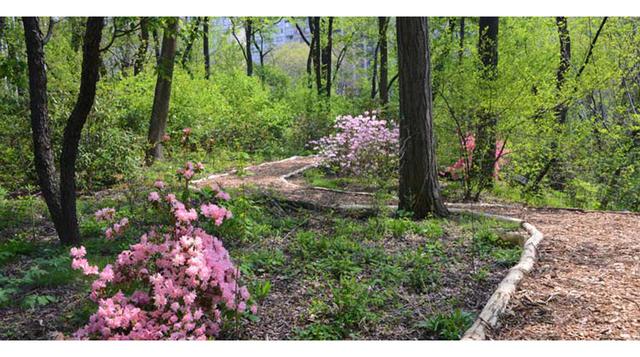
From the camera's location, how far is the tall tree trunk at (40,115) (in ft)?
10.9

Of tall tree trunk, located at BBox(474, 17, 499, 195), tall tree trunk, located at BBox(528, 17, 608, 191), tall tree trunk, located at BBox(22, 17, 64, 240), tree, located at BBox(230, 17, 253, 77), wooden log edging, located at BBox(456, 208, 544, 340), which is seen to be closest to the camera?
wooden log edging, located at BBox(456, 208, 544, 340)

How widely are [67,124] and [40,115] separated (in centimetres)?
26

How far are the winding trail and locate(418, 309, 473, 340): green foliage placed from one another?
0.46 ft

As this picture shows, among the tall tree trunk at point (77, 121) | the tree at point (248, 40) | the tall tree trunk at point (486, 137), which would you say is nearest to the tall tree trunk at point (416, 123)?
the tall tree trunk at point (486, 137)

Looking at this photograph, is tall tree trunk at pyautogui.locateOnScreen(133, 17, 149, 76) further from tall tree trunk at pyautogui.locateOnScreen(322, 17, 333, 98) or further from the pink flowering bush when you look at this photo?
tall tree trunk at pyautogui.locateOnScreen(322, 17, 333, 98)

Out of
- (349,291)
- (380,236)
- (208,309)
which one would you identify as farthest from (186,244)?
(380,236)

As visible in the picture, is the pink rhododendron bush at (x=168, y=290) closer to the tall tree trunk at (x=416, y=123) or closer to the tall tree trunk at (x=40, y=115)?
the tall tree trunk at (x=40, y=115)

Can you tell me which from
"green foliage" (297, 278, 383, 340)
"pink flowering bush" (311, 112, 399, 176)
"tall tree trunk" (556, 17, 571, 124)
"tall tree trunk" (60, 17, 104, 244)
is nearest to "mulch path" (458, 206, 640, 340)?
"green foliage" (297, 278, 383, 340)

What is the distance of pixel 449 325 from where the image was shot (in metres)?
2.42

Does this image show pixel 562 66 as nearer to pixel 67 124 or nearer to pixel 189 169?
pixel 189 169

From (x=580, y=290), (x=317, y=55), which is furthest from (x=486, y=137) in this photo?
(x=317, y=55)

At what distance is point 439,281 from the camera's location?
311 cm

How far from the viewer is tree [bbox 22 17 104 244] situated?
3160 mm
